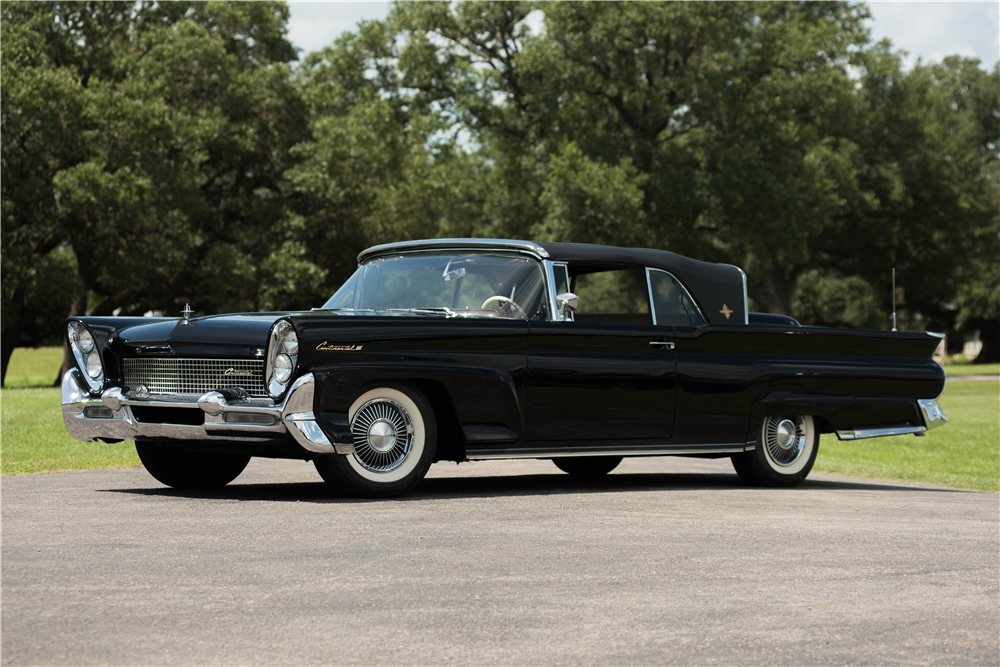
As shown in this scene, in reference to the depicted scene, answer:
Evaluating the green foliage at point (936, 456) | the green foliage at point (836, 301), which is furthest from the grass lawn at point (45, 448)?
the green foliage at point (836, 301)

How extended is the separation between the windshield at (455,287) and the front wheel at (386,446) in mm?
981

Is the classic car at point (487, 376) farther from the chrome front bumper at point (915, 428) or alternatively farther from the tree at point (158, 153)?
the tree at point (158, 153)

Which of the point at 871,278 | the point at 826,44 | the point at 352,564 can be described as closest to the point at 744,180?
the point at 826,44

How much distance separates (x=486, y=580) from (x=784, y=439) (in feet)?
16.9

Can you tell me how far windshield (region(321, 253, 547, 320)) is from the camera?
856cm

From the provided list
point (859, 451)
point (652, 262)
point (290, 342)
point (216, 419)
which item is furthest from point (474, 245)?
point (859, 451)

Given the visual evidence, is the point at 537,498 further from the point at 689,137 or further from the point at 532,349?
the point at 689,137

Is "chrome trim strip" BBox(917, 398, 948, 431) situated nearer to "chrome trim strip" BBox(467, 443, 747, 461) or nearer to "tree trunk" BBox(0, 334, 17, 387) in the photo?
"chrome trim strip" BBox(467, 443, 747, 461)

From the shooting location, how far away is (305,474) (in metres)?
10.2

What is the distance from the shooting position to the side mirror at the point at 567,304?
839 centimetres

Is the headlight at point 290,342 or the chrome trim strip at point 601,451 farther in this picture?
the chrome trim strip at point 601,451

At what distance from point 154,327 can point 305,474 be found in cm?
258

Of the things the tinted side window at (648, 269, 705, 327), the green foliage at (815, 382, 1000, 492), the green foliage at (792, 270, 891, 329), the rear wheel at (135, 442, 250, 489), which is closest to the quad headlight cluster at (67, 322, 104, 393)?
the rear wheel at (135, 442, 250, 489)

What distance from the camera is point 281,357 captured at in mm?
7309
